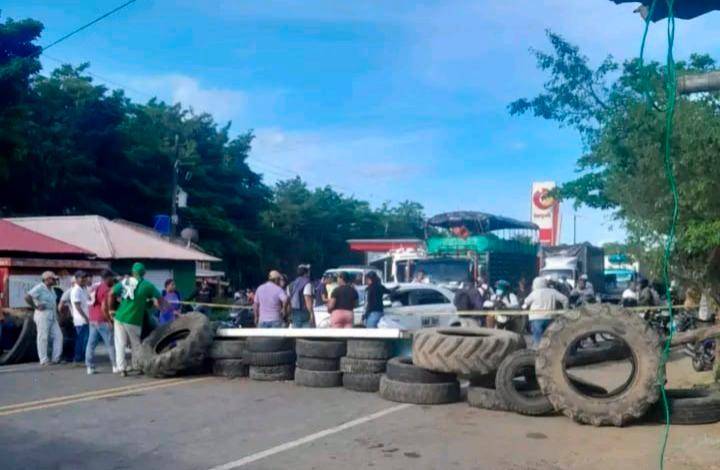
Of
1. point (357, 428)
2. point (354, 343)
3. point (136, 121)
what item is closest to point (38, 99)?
point (136, 121)

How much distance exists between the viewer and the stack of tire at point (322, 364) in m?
11.6

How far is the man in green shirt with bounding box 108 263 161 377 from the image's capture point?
12.7 m

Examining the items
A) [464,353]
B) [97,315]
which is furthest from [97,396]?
[464,353]

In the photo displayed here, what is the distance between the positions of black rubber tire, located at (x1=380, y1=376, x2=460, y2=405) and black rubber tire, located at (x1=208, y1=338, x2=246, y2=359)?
3129 millimetres

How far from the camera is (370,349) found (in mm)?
11367

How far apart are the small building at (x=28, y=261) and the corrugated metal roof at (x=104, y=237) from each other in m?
1.50

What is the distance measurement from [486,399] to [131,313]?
243 inches

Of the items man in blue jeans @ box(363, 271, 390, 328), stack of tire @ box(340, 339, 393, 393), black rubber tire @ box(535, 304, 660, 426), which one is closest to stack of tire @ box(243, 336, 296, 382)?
stack of tire @ box(340, 339, 393, 393)

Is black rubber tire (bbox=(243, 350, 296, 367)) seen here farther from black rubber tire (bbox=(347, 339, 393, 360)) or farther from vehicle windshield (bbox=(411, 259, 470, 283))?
vehicle windshield (bbox=(411, 259, 470, 283))

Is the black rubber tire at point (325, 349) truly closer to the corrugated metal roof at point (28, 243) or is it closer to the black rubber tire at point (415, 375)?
the black rubber tire at point (415, 375)

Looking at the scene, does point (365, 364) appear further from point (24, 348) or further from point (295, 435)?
point (24, 348)

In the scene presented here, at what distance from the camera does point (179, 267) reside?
2594cm

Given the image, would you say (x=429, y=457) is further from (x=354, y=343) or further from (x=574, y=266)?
(x=574, y=266)

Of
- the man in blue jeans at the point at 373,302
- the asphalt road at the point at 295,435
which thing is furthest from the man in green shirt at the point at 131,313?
the man in blue jeans at the point at 373,302
